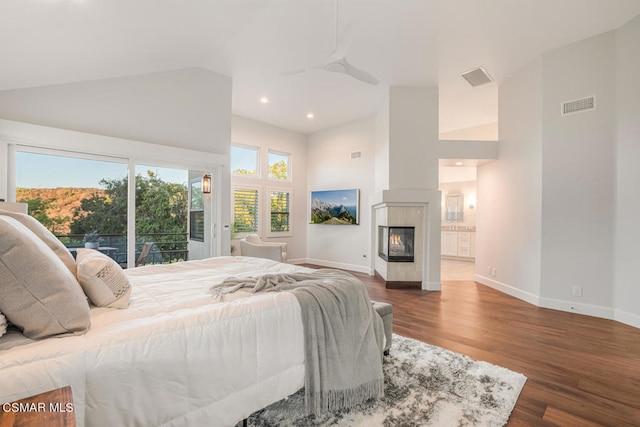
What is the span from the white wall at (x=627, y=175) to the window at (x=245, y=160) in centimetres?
609

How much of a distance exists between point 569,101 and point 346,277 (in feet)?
13.5

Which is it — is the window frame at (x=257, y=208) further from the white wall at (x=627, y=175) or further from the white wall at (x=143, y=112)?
the white wall at (x=627, y=175)

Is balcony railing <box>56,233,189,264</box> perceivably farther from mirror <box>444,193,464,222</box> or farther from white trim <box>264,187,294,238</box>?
mirror <box>444,193,464,222</box>

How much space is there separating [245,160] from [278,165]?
2.89 feet

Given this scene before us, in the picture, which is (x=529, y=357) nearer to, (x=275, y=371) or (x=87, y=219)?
(x=275, y=371)

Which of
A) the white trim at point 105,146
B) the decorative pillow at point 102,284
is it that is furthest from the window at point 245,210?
the decorative pillow at point 102,284

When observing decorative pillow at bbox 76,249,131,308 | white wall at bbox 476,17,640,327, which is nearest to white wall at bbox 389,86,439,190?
white wall at bbox 476,17,640,327

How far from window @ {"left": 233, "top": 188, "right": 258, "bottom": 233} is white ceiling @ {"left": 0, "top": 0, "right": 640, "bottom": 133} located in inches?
93.5

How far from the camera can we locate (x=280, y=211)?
7.26 meters

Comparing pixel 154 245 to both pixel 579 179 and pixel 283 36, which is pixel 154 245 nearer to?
pixel 283 36

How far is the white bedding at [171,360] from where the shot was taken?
3.38ft

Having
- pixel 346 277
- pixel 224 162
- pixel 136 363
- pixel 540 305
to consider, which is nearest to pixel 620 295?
pixel 540 305

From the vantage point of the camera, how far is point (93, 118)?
3.57 meters

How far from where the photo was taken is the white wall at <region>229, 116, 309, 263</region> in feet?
21.7
